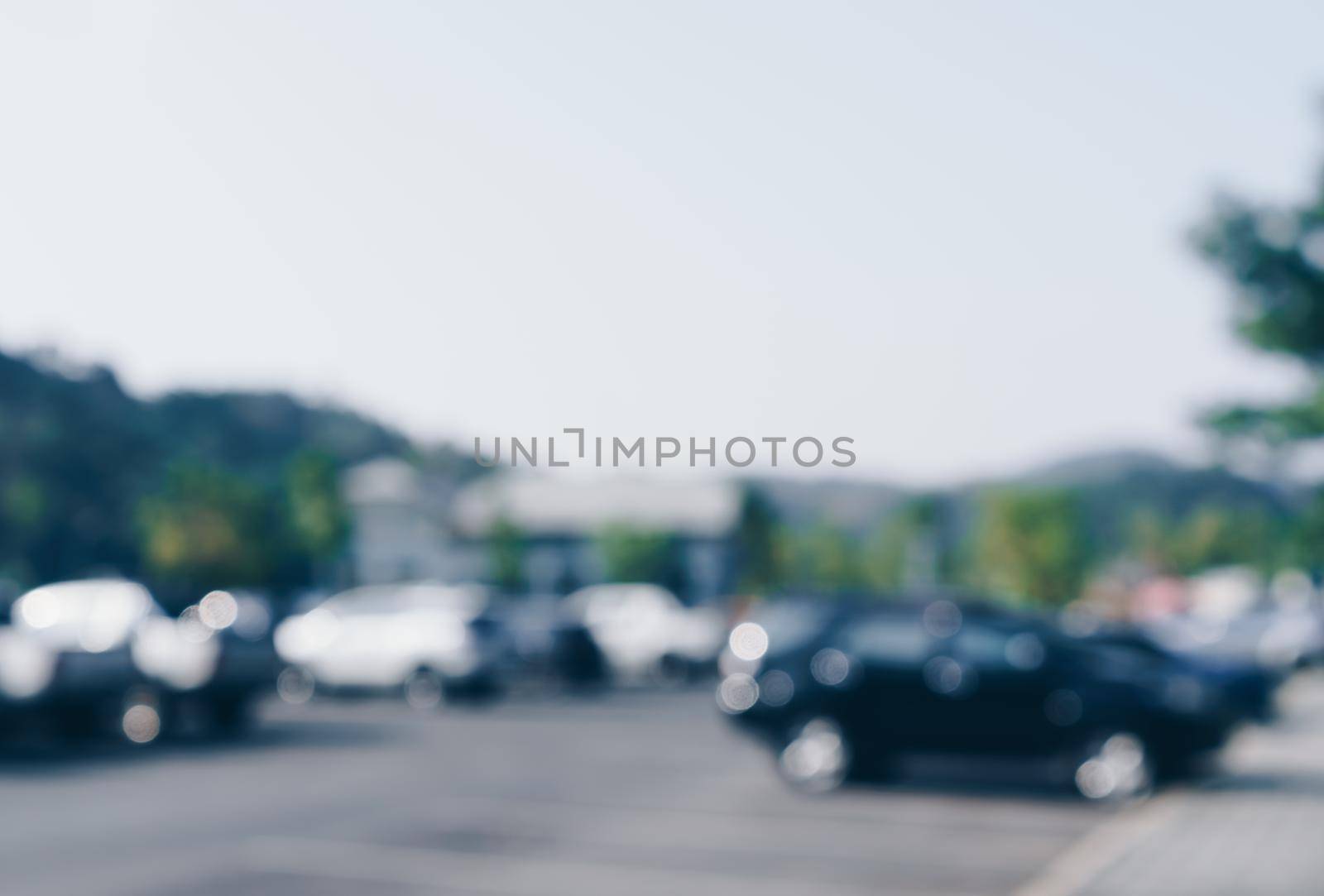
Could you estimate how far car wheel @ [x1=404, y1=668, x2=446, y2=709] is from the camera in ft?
82.7

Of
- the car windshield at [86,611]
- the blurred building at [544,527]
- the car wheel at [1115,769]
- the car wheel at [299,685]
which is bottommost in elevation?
the car wheel at [1115,769]

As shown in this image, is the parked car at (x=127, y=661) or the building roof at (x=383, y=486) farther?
the building roof at (x=383, y=486)

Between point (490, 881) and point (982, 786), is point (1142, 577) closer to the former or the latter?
point (982, 786)

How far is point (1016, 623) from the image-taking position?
1391 cm

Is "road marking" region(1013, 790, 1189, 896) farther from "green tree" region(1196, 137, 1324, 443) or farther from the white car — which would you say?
the white car

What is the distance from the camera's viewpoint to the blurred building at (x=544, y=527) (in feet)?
180

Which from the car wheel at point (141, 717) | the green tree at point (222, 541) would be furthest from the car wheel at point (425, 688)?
the green tree at point (222, 541)

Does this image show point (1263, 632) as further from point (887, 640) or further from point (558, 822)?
point (558, 822)

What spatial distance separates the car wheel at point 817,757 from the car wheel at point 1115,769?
2068 millimetres

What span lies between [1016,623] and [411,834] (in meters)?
6.00

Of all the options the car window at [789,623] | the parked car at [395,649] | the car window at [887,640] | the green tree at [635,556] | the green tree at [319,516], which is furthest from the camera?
the green tree at [635,556]

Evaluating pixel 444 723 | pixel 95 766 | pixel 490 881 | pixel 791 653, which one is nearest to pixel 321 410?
pixel 490 881

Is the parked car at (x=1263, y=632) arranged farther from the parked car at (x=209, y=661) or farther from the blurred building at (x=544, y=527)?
the blurred building at (x=544, y=527)

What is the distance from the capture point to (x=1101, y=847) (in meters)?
10.5
